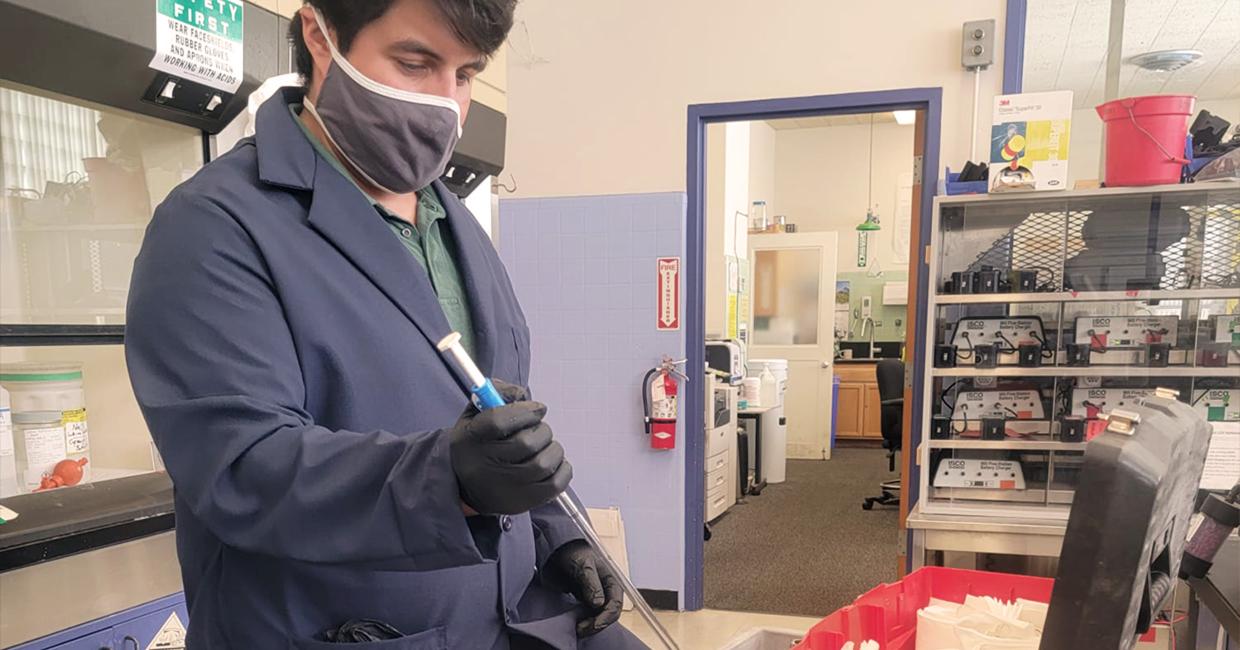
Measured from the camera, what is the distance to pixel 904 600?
140cm

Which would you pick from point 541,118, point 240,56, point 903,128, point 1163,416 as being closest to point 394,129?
point 240,56

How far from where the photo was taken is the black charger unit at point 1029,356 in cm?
255

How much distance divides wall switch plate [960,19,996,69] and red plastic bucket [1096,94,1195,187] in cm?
51

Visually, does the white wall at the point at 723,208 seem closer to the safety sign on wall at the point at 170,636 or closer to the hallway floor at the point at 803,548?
the hallway floor at the point at 803,548

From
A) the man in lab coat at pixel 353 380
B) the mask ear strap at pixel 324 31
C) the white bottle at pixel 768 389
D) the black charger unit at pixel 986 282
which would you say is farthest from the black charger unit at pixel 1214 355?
the white bottle at pixel 768 389

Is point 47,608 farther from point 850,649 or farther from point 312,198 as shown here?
point 850,649

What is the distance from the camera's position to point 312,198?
0.80 metres

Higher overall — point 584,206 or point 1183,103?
point 1183,103

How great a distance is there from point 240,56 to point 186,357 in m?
1.15

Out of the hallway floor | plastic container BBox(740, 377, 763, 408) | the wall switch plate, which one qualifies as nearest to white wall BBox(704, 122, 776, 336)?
plastic container BBox(740, 377, 763, 408)

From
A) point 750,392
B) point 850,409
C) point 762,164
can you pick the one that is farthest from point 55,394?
point 850,409

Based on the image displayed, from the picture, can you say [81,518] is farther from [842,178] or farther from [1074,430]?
[842,178]

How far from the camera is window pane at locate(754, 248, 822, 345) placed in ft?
22.4

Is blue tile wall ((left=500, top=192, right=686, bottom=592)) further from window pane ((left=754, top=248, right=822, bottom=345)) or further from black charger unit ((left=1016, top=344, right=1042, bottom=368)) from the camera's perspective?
window pane ((left=754, top=248, right=822, bottom=345))
